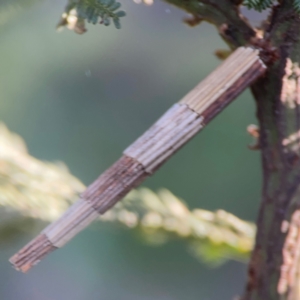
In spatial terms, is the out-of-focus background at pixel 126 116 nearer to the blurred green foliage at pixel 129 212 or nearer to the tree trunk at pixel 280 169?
the blurred green foliage at pixel 129 212

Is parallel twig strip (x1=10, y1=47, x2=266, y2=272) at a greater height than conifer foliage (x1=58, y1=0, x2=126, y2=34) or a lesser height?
lesser

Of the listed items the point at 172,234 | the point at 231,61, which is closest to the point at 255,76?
the point at 231,61

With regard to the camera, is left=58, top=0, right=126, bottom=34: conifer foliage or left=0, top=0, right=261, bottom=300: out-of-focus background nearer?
left=58, top=0, right=126, bottom=34: conifer foliage

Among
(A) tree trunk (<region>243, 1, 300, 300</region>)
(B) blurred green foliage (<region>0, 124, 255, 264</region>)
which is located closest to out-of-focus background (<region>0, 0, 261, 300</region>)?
(B) blurred green foliage (<region>0, 124, 255, 264</region>)

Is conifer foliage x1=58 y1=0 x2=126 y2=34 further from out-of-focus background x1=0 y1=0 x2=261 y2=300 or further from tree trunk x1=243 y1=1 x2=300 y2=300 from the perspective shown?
out-of-focus background x1=0 y1=0 x2=261 y2=300

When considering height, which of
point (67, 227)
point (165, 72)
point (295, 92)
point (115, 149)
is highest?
point (165, 72)

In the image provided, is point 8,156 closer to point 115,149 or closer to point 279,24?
point 115,149

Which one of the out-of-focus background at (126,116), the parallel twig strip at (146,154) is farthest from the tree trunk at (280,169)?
the out-of-focus background at (126,116)
